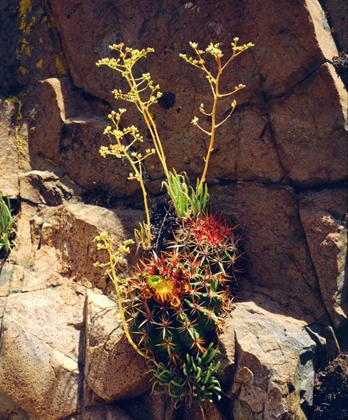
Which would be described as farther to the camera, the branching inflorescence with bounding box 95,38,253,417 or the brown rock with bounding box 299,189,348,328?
the brown rock with bounding box 299,189,348,328

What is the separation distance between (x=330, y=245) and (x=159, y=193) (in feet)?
5.46

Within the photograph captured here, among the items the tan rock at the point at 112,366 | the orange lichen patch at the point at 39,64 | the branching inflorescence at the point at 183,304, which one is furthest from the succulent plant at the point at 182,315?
the orange lichen patch at the point at 39,64

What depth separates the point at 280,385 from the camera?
4.47 metres

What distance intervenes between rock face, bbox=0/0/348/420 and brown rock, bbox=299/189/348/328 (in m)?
0.01

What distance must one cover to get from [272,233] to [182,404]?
1639 mm

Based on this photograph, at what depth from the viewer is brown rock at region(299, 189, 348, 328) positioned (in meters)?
5.03

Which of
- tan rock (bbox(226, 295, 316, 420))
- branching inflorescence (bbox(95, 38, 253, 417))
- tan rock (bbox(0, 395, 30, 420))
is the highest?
branching inflorescence (bbox(95, 38, 253, 417))

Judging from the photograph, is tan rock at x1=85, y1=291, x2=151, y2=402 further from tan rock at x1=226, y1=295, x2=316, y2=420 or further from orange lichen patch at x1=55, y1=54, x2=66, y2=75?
orange lichen patch at x1=55, y1=54, x2=66, y2=75

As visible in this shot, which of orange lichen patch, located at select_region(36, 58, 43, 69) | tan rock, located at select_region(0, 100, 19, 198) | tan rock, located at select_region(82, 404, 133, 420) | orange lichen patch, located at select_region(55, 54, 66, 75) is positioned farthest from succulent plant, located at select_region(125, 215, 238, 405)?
orange lichen patch, located at select_region(36, 58, 43, 69)

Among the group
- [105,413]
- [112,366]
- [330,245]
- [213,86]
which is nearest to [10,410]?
[105,413]

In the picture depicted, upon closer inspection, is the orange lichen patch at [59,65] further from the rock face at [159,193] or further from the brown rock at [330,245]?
the brown rock at [330,245]

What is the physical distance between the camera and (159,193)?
5.73 m

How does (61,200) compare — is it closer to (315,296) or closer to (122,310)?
(122,310)

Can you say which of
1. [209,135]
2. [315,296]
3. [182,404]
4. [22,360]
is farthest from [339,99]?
[22,360]
